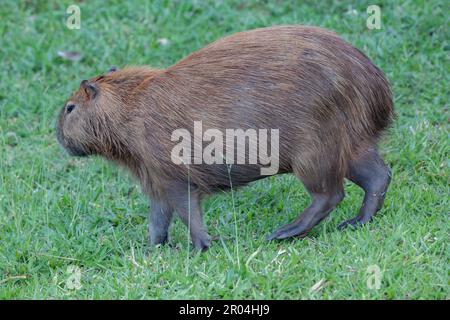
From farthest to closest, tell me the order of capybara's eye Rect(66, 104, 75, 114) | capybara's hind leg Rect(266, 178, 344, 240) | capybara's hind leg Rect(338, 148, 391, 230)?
1. capybara's eye Rect(66, 104, 75, 114)
2. capybara's hind leg Rect(338, 148, 391, 230)
3. capybara's hind leg Rect(266, 178, 344, 240)

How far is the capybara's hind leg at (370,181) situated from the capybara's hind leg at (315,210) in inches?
7.1

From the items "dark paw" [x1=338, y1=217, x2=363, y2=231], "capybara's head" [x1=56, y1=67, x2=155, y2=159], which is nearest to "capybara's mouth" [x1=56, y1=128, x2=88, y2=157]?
"capybara's head" [x1=56, y1=67, x2=155, y2=159]

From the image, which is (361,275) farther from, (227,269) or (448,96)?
(448,96)

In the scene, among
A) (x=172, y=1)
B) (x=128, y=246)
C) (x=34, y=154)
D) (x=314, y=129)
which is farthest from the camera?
(x=172, y=1)

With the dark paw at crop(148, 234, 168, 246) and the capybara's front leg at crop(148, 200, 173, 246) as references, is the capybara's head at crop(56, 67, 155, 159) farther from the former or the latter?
the dark paw at crop(148, 234, 168, 246)


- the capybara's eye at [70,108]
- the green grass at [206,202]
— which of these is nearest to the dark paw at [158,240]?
the green grass at [206,202]

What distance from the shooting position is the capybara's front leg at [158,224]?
591 cm

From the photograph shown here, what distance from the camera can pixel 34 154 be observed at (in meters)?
7.17

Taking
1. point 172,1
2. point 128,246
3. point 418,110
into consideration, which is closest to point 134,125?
point 128,246

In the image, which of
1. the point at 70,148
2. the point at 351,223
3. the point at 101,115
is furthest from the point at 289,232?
the point at 70,148

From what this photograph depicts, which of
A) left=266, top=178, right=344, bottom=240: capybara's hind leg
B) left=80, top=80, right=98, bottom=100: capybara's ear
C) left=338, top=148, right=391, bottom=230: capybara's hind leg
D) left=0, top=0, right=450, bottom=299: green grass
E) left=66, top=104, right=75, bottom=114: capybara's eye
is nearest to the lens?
left=0, top=0, right=450, bottom=299: green grass

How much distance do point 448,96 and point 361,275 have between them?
291 centimetres

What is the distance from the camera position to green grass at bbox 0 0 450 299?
16.4ft

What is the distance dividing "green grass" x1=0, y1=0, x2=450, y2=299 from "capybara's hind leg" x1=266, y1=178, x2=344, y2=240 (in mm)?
68
